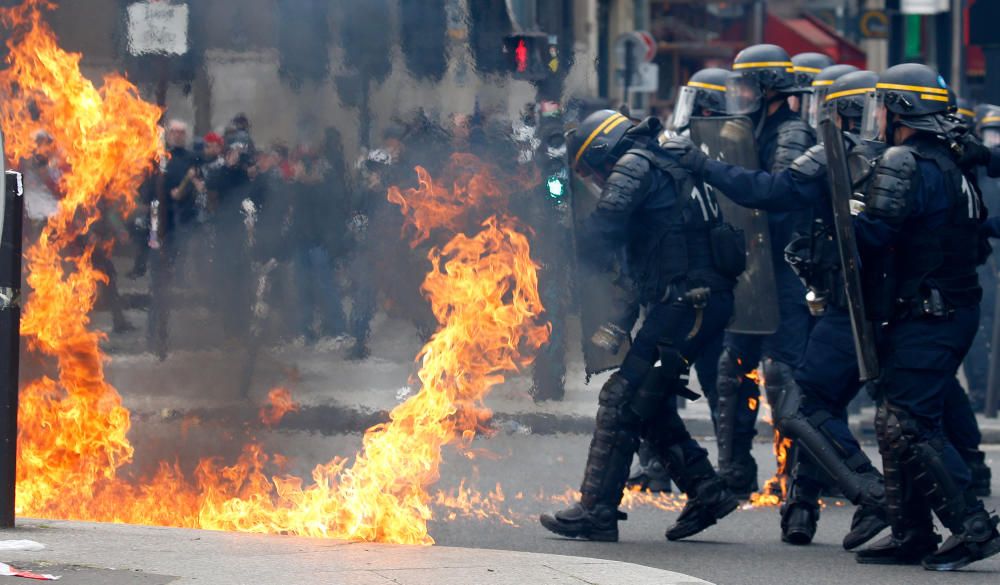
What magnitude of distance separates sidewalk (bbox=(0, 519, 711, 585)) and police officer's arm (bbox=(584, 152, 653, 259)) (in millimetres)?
1477

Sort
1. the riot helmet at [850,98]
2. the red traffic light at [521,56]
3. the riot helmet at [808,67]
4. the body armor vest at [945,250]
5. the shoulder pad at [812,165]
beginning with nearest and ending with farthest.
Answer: the body armor vest at [945,250], the shoulder pad at [812,165], the red traffic light at [521,56], the riot helmet at [850,98], the riot helmet at [808,67]

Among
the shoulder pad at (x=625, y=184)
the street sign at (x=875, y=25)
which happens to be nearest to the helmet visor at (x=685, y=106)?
the shoulder pad at (x=625, y=184)

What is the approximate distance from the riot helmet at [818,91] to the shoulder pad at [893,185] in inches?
81.7

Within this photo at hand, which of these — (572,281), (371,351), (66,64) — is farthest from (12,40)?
(572,281)

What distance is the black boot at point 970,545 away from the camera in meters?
5.84

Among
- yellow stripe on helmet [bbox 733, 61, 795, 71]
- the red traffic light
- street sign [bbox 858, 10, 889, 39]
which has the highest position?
street sign [bbox 858, 10, 889, 39]

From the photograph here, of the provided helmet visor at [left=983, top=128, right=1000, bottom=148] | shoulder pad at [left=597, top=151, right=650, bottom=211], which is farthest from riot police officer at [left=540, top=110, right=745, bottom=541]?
helmet visor at [left=983, top=128, right=1000, bottom=148]

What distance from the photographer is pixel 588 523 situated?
21.5ft

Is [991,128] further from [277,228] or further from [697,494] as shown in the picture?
[277,228]

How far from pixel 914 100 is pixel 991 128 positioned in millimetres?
4771

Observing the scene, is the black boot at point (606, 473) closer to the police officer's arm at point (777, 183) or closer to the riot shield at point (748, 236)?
the police officer's arm at point (777, 183)

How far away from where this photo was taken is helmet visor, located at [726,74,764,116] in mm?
7770

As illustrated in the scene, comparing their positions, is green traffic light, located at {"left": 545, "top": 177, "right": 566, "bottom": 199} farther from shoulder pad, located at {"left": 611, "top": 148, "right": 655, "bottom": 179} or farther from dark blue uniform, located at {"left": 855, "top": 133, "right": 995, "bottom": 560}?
dark blue uniform, located at {"left": 855, "top": 133, "right": 995, "bottom": 560}

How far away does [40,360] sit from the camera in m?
6.59
